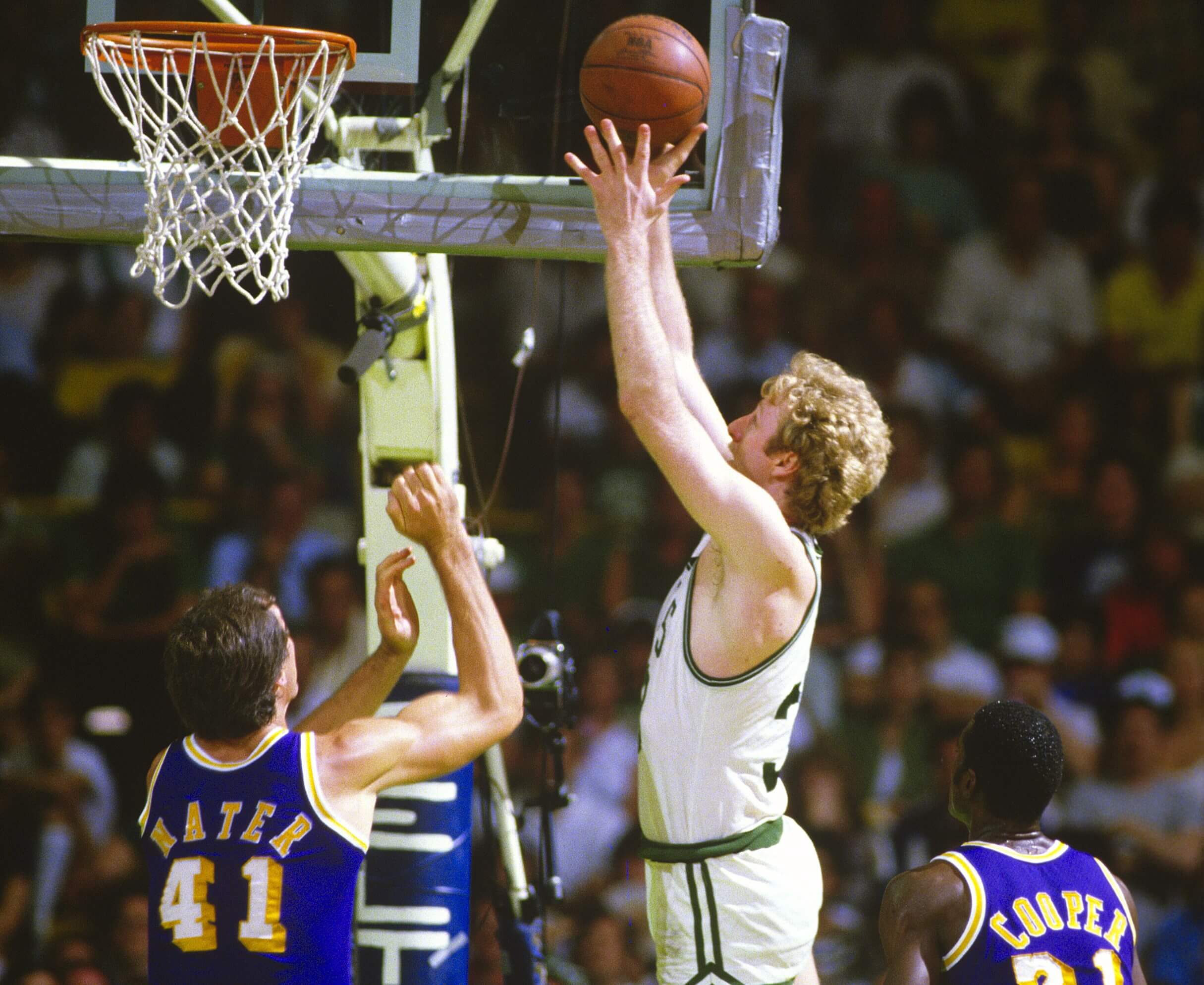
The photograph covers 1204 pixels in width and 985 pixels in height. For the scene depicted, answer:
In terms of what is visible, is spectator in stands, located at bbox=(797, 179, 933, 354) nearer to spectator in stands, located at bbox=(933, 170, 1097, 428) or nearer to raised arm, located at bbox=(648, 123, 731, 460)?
spectator in stands, located at bbox=(933, 170, 1097, 428)

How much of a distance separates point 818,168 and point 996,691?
10.6ft

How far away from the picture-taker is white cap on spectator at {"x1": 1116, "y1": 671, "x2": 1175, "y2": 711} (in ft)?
21.7

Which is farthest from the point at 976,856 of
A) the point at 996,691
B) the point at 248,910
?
the point at 996,691

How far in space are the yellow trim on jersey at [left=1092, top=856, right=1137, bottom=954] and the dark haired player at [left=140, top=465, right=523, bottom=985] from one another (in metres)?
1.48

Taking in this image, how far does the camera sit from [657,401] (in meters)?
3.20

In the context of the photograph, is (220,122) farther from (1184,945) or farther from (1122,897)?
(1184,945)

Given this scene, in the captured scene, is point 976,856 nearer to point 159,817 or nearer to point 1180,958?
point 159,817

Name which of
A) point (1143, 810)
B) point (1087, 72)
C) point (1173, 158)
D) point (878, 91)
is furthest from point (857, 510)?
point (1087, 72)

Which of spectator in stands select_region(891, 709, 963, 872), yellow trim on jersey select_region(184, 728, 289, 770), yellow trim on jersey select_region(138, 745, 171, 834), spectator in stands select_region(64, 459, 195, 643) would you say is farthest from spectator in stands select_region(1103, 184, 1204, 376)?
yellow trim on jersey select_region(138, 745, 171, 834)

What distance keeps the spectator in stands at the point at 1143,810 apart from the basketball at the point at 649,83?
4113 mm

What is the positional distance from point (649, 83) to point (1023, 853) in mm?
2049

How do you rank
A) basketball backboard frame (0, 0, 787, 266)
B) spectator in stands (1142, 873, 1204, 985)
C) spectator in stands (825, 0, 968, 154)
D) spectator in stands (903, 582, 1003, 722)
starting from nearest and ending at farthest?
basketball backboard frame (0, 0, 787, 266)
spectator in stands (1142, 873, 1204, 985)
spectator in stands (903, 582, 1003, 722)
spectator in stands (825, 0, 968, 154)

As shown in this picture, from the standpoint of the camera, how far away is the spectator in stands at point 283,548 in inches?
274

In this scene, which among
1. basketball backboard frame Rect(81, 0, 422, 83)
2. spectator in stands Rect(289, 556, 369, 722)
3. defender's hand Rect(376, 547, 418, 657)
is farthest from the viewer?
spectator in stands Rect(289, 556, 369, 722)
